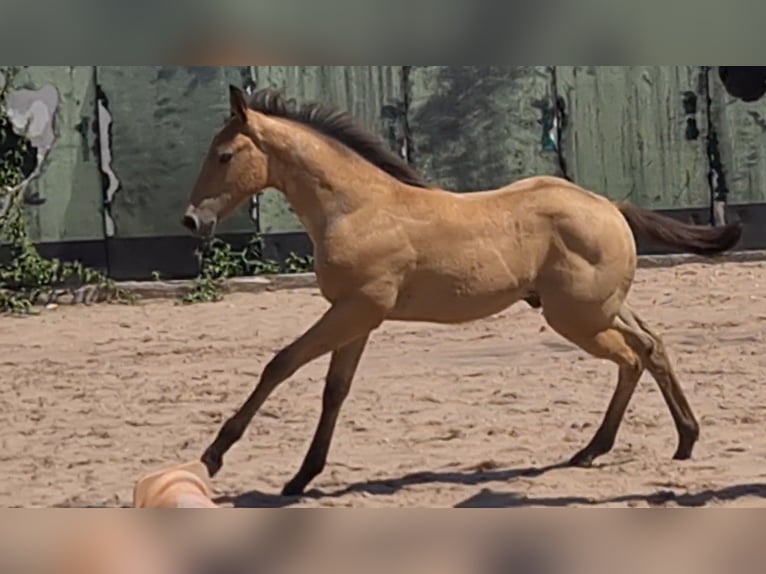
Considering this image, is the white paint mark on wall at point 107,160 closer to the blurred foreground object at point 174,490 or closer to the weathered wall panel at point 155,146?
the weathered wall panel at point 155,146

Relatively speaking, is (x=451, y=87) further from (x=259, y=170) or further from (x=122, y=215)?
(x=259, y=170)

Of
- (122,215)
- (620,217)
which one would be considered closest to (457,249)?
(620,217)

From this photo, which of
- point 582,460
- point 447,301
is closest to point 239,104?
point 447,301

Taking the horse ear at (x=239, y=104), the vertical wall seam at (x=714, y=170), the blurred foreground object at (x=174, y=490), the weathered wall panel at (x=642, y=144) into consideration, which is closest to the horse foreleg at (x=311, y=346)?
the horse ear at (x=239, y=104)

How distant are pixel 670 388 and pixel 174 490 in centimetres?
432

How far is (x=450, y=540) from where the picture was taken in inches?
32.8

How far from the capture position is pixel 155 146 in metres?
11.9

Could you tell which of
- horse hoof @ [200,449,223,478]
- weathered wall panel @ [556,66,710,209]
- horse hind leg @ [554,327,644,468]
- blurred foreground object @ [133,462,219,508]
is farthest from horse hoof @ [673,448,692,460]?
weathered wall panel @ [556,66,710,209]

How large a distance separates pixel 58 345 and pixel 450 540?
29.8 ft

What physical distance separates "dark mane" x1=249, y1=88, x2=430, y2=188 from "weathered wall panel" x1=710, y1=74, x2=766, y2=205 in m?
8.20

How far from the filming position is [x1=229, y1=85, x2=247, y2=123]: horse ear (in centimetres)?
488

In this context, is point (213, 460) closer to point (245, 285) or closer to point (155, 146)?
point (245, 285)

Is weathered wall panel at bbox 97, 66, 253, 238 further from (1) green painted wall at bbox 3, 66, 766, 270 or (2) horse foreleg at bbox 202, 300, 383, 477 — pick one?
(2) horse foreleg at bbox 202, 300, 383, 477

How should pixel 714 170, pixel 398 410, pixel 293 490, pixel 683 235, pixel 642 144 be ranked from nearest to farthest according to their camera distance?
pixel 293 490, pixel 683 235, pixel 398 410, pixel 642 144, pixel 714 170
